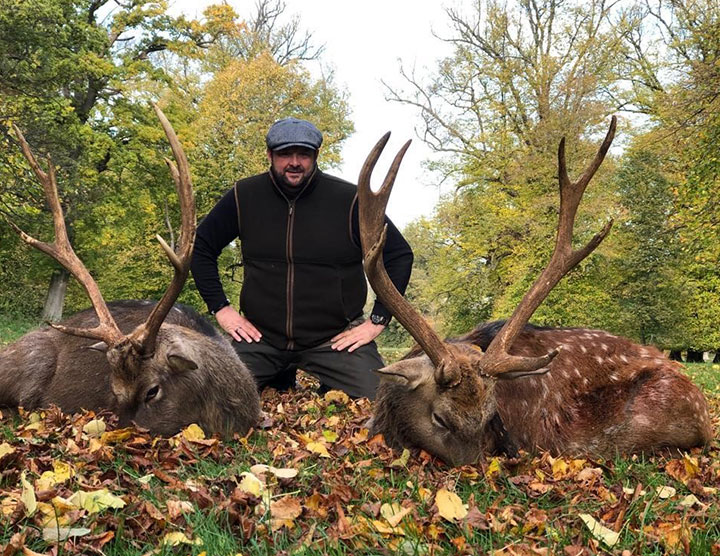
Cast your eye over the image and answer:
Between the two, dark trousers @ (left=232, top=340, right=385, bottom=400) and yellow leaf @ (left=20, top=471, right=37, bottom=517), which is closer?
yellow leaf @ (left=20, top=471, right=37, bottom=517)

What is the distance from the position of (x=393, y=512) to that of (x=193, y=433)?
1.79 meters

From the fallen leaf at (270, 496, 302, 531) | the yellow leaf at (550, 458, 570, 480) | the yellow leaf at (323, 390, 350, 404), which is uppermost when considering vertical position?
the fallen leaf at (270, 496, 302, 531)

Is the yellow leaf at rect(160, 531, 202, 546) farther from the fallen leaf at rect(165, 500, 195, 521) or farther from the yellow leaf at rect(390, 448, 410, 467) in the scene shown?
the yellow leaf at rect(390, 448, 410, 467)

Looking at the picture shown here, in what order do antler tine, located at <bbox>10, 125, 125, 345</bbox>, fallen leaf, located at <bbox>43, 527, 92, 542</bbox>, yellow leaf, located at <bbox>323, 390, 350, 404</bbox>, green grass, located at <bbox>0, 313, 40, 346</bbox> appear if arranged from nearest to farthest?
fallen leaf, located at <bbox>43, 527, 92, 542</bbox>
antler tine, located at <bbox>10, 125, 125, 345</bbox>
yellow leaf, located at <bbox>323, 390, 350, 404</bbox>
green grass, located at <bbox>0, 313, 40, 346</bbox>

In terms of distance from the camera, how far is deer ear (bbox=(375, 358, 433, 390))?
3916 mm

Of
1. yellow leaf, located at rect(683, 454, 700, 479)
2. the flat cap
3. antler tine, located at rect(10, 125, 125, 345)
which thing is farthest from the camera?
the flat cap

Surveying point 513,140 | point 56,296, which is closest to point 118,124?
point 56,296

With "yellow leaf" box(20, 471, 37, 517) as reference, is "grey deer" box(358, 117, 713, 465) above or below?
above

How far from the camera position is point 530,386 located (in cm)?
439

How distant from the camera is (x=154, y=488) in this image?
3.06 meters

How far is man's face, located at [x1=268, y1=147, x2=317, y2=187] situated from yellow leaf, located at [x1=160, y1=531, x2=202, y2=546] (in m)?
3.96

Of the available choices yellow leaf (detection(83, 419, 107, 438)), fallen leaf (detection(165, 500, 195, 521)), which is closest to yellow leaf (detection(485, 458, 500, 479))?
fallen leaf (detection(165, 500, 195, 521))

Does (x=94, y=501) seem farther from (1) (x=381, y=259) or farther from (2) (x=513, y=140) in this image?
(2) (x=513, y=140)

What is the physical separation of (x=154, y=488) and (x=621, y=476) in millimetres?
2681
